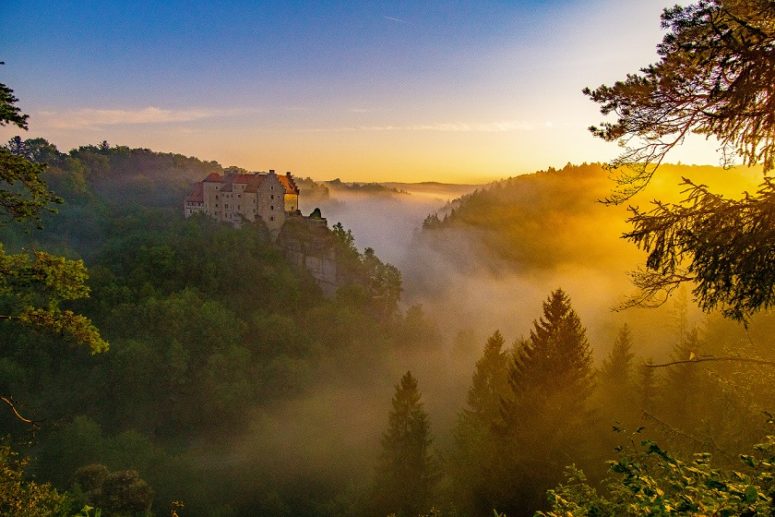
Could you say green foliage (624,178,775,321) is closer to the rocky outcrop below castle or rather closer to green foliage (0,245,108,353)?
green foliage (0,245,108,353)

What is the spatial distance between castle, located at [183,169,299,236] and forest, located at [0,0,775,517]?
2536mm

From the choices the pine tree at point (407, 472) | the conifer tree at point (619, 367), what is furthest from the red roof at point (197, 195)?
the conifer tree at point (619, 367)

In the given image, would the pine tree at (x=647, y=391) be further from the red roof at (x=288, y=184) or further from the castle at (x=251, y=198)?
the red roof at (x=288, y=184)

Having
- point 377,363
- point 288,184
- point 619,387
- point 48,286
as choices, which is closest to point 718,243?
point 48,286

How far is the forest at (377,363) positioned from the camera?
6445mm

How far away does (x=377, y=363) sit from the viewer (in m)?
54.1

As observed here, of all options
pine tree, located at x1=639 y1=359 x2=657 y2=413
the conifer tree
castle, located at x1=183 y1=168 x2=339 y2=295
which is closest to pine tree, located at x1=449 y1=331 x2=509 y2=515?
the conifer tree

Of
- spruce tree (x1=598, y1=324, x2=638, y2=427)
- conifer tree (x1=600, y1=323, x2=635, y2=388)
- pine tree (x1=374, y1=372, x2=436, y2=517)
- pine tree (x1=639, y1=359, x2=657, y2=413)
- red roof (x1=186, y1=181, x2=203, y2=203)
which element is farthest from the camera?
red roof (x1=186, y1=181, x2=203, y2=203)

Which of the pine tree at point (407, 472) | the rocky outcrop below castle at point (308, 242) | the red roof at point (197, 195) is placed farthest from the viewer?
the red roof at point (197, 195)

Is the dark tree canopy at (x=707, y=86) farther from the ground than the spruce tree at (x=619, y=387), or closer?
farther from the ground

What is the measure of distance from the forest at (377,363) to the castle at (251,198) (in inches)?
99.9

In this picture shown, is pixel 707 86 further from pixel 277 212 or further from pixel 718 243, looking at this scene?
pixel 277 212

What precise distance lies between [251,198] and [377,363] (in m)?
23.9

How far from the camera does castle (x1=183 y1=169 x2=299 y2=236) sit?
175 ft
